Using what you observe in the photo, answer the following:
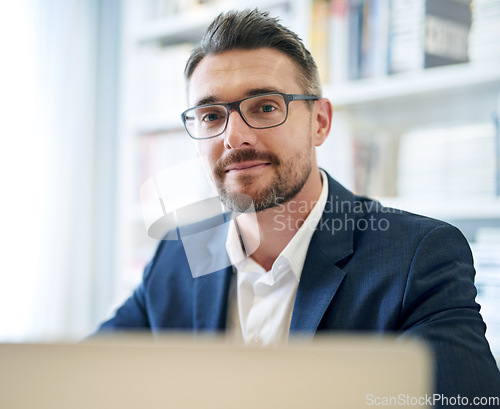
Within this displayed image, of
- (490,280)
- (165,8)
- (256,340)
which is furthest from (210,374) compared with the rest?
(165,8)

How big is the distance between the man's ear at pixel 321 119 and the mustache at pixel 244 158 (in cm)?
16

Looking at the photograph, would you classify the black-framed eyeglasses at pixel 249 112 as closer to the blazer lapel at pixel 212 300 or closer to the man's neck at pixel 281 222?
the man's neck at pixel 281 222

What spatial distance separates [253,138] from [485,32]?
0.87 m

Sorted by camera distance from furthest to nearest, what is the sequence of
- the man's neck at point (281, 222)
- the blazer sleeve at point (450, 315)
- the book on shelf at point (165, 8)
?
the book on shelf at point (165, 8)
the man's neck at point (281, 222)
the blazer sleeve at point (450, 315)

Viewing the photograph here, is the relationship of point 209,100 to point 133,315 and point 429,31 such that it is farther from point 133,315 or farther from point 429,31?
point 429,31

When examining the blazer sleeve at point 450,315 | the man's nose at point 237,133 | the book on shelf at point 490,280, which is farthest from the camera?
the book on shelf at point 490,280

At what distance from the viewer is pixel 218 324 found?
989 millimetres

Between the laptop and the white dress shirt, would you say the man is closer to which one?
the white dress shirt

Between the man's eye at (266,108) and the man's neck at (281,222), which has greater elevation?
the man's eye at (266,108)

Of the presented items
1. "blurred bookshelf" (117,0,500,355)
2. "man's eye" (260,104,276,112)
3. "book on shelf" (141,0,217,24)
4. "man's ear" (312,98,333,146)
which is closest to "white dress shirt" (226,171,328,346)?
"man's ear" (312,98,333,146)

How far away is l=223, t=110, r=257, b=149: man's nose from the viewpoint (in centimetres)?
93

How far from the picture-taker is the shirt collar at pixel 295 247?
0.96m

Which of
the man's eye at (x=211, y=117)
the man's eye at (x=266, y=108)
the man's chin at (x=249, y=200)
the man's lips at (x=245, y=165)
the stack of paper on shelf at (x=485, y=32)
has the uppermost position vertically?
the stack of paper on shelf at (x=485, y=32)

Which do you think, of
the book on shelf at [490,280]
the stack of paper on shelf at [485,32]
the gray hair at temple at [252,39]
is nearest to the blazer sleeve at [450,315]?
the gray hair at temple at [252,39]
